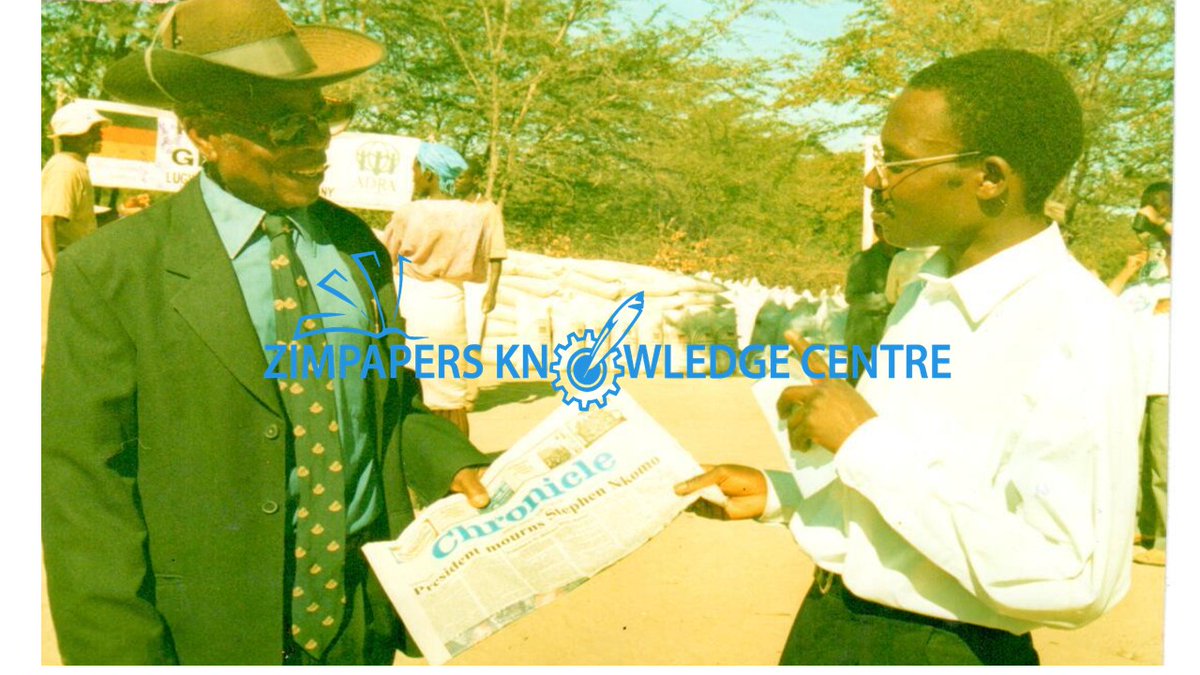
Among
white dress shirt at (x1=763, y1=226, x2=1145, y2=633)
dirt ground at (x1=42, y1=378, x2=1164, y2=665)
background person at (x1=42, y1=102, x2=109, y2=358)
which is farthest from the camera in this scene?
dirt ground at (x1=42, y1=378, x2=1164, y2=665)

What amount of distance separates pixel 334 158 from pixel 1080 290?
304cm

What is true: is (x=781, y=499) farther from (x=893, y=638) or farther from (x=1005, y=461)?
(x=1005, y=461)

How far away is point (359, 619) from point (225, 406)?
47cm

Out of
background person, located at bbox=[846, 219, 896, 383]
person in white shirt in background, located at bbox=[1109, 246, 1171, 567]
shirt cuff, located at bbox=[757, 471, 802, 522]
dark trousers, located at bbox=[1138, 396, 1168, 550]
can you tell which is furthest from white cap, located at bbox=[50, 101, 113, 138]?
dark trousers, located at bbox=[1138, 396, 1168, 550]

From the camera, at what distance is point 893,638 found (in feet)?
5.24

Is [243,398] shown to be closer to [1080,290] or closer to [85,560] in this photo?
[85,560]

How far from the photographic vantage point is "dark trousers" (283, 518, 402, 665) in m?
1.83

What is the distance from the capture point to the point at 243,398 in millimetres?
1719

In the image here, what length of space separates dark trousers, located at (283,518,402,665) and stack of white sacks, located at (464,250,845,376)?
2057 mm

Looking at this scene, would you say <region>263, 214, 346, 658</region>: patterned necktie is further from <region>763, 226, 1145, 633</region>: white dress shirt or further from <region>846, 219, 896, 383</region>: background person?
<region>846, 219, 896, 383</region>: background person

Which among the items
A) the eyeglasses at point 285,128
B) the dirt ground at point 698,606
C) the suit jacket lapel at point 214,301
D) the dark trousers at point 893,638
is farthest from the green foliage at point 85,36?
the dark trousers at point 893,638

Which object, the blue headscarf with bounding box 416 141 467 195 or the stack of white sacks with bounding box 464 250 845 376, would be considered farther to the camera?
the stack of white sacks with bounding box 464 250 845 376

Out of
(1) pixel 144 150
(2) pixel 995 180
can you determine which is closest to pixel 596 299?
(1) pixel 144 150
